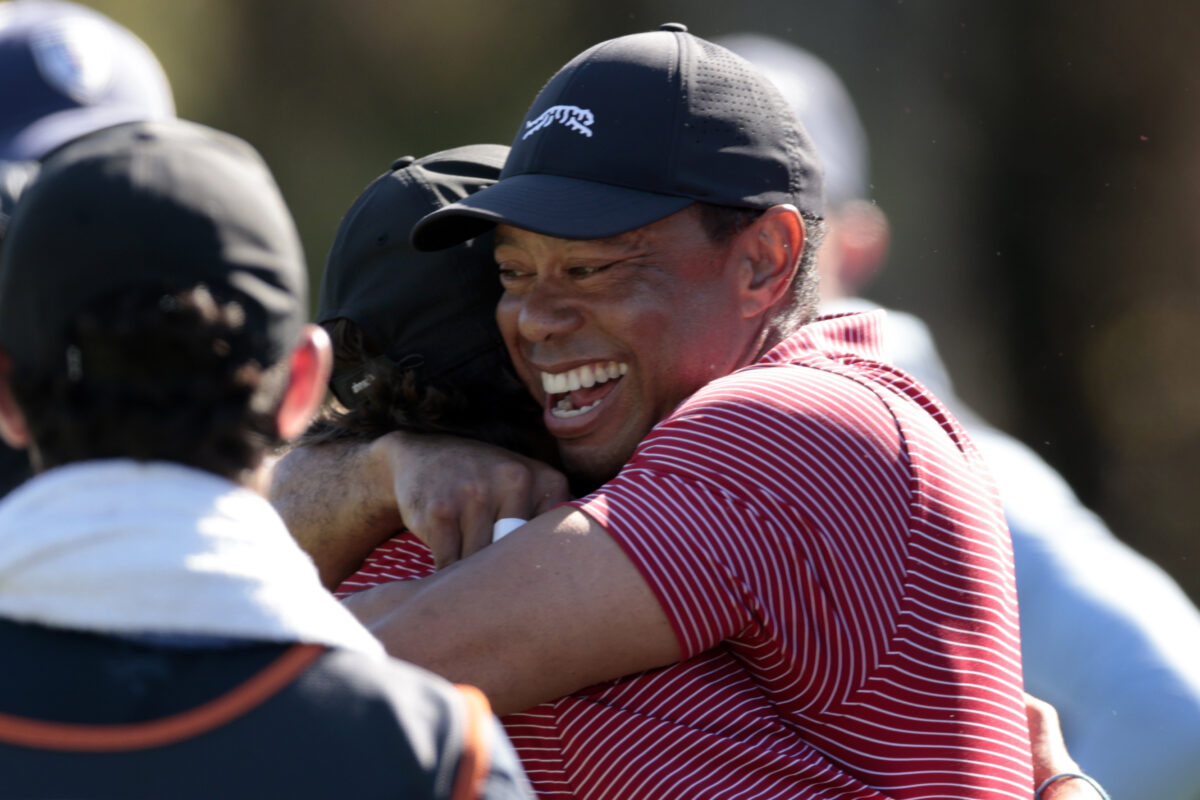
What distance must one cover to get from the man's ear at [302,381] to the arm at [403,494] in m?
0.89

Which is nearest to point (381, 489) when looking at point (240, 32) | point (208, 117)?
point (208, 117)

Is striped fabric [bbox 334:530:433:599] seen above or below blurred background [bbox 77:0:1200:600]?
above

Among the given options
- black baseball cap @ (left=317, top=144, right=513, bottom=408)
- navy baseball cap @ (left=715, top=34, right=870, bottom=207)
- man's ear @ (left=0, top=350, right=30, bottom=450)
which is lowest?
navy baseball cap @ (left=715, top=34, right=870, bottom=207)

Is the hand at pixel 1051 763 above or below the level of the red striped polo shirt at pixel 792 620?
below

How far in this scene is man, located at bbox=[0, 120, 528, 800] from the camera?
1388 millimetres

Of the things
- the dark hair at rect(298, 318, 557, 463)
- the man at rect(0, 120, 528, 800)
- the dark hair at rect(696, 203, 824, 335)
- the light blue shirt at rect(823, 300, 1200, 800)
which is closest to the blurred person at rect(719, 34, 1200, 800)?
the light blue shirt at rect(823, 300, 1200, 800)

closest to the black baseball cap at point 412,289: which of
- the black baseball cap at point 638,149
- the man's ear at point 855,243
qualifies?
the black baseball cap at point 638,149

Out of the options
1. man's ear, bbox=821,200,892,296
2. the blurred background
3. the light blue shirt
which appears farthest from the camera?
the blurred background

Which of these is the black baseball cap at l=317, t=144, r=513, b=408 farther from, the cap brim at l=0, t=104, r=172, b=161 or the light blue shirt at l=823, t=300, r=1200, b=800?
the light blue shirt at l=823, t=300, r=1200, b=800

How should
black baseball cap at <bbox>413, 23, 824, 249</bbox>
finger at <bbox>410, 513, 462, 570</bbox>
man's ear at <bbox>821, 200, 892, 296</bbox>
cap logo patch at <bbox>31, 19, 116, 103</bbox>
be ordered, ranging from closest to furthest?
finger at <bbox>410, 513, 462, 570</bbox>
black baseball cap at <bbox>413, 23, 824, 249</bbox>
cap logo patch at <bbox>31, 19, 116, 103</bbox>
man's ear at <bbox>821, 200, 892, 296</bbox>

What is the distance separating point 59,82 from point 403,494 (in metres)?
1.68

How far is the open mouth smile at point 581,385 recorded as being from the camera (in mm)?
2805

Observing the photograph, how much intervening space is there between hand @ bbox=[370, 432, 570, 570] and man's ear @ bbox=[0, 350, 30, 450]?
1.02m

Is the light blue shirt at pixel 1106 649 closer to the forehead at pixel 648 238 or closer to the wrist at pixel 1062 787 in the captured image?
the wrist at pixel 1062 787
